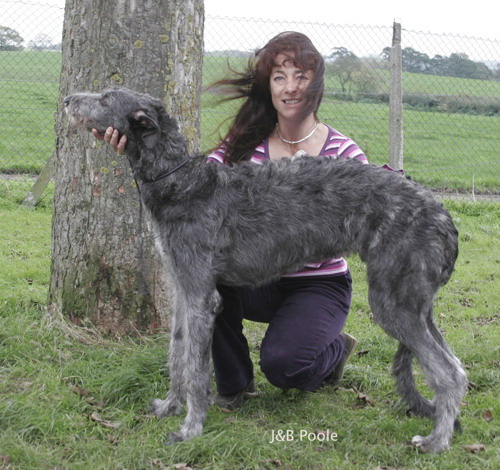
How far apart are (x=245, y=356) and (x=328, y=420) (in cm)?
70

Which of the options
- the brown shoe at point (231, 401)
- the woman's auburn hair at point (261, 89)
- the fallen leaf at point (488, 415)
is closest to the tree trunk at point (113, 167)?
the woman's auburn hair at point (261, 89)

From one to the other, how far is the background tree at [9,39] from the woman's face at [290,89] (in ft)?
21.0

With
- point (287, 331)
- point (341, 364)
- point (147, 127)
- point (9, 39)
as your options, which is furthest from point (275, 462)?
point (9, 39)

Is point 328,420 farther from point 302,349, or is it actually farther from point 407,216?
point 407,216

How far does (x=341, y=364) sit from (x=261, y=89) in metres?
2.02

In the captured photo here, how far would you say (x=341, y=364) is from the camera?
480 centimetres

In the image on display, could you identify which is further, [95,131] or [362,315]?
[362,315]

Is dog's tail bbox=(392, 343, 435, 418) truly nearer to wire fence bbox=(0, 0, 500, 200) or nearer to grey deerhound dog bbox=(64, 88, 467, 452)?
→ grey deerhound dog bbox=(64, 88, 467, 452)

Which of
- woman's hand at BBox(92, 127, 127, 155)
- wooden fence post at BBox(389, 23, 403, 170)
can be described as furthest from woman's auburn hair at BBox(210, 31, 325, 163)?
wooden fence post at BBox(389, 23, 403, 170)

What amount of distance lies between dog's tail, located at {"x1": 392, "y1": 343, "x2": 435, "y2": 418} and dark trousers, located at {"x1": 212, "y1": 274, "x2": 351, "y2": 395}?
1.66 ft

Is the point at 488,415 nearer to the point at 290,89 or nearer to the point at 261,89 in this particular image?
the point at 290,89

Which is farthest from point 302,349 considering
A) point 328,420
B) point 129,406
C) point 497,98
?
point 497,98

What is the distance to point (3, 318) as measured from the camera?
5.37 metres

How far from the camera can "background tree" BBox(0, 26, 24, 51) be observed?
31.7ft
